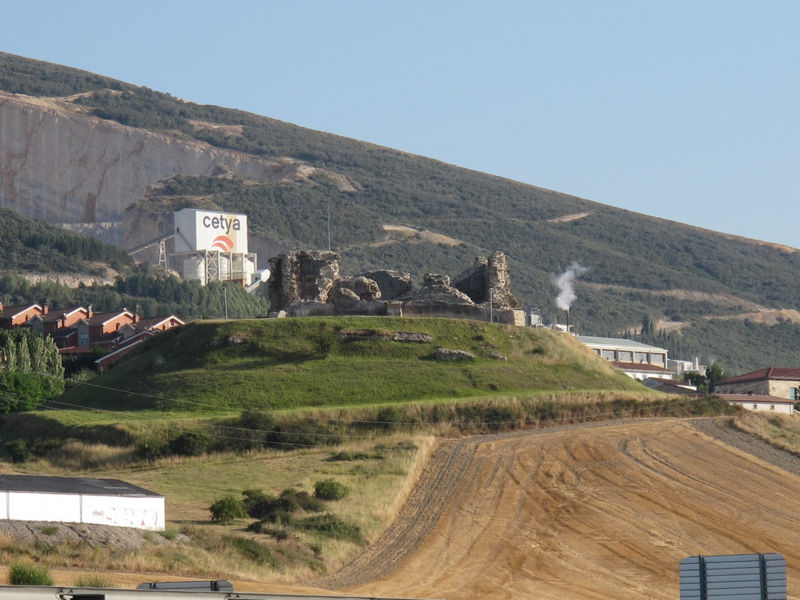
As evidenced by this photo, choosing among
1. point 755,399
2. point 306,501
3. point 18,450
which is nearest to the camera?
point 306,501

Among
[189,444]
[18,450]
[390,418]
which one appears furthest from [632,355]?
[18,450]

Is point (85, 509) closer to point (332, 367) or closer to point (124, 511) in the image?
point (124, 511)

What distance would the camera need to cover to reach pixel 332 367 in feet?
242

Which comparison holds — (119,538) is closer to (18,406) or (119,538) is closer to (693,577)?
(693,577)

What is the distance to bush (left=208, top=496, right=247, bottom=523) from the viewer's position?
47.2 metres

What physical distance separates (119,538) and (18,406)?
127 feet

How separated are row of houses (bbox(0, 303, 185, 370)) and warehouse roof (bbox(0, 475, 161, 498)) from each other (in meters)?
68.9

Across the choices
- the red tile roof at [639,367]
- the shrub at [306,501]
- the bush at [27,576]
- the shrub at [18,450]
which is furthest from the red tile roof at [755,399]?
the bush at [27,576]

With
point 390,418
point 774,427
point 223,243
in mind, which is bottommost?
point 774,427

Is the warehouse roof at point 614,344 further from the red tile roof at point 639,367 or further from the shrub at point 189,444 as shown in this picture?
the shrub at point 189,444

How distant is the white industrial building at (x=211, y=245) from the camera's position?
18500 centimetres

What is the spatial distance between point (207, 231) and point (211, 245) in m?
1.92

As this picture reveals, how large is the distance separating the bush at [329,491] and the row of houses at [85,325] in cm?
6393

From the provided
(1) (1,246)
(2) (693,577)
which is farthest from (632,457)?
(1) (1,246)
